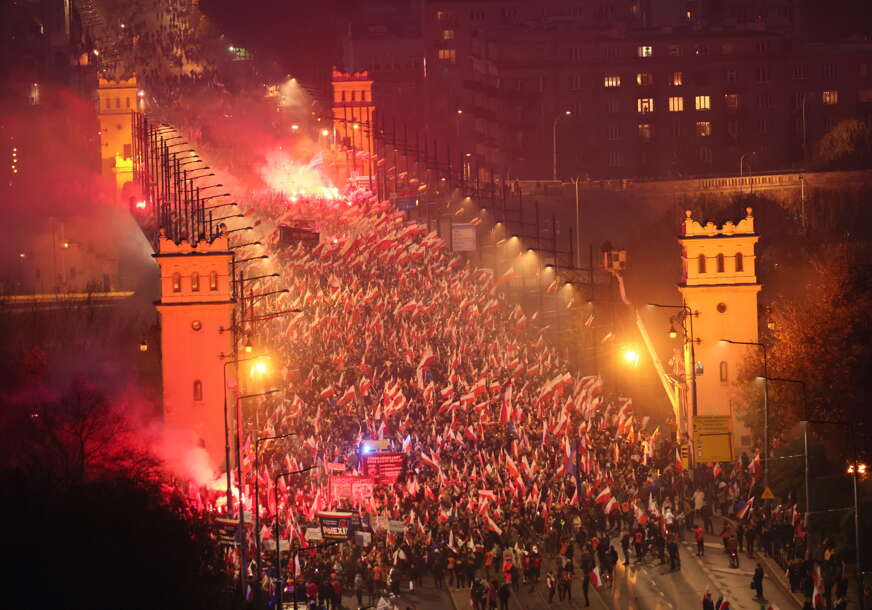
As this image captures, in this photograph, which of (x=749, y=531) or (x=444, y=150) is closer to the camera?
(x=749, y=531)

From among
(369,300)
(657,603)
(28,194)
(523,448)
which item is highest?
(28,194)

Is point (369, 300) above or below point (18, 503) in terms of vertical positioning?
above

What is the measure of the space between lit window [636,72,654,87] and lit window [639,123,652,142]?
291 centimetres

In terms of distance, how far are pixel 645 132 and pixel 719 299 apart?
207 feet

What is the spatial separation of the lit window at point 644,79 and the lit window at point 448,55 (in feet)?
42.1

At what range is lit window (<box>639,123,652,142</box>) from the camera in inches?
5172

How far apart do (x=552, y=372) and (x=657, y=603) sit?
21680 mm

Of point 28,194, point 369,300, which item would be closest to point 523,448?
point 369,300

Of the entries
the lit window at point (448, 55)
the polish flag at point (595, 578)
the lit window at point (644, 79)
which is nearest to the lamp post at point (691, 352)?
the polish flag at point (595, 578)

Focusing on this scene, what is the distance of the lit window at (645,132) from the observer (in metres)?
131

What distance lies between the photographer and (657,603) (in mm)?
49344

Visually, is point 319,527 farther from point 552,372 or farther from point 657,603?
point 552,372

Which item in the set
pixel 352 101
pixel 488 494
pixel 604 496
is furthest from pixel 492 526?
pixel 352 101

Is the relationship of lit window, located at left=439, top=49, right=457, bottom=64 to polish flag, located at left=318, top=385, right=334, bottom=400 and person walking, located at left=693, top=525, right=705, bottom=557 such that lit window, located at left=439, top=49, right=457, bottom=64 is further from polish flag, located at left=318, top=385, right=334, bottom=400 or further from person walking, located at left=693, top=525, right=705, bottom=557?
person walking, located at left=693, top=525, right=705, bottom=557
